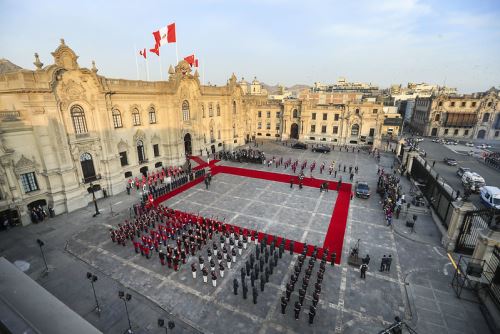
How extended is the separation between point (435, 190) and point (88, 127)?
33914 mm

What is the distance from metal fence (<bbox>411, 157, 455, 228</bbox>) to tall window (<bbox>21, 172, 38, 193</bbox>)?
34.1 metres

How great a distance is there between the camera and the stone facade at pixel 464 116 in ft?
179

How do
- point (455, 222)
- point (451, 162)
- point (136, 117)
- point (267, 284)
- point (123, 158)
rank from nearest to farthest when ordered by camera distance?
1. point (267, 284)
2. point (455, 222)
3. point (123, 158)
4. point (136, 117)
5. point (451, 162)

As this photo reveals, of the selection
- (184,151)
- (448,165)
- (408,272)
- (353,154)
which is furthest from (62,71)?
(448,165)

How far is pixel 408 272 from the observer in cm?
1562

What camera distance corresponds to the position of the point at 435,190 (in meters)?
23.5

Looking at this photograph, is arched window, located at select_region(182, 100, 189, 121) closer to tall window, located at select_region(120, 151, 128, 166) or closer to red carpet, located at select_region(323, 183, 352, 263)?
tall window, located at select_region(120, 151, 128, 166)

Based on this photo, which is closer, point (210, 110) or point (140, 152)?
point (140, 152)

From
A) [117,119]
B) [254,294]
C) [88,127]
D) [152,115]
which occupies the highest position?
[152,115]

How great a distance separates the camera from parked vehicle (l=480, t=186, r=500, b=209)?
23188 millimetres

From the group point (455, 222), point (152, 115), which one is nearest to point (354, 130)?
point (455, 222)

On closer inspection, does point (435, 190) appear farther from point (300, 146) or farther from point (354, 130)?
point (354, 130)

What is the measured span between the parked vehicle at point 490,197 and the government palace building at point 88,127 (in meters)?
23.8

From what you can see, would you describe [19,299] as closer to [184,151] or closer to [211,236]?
[211,236]
